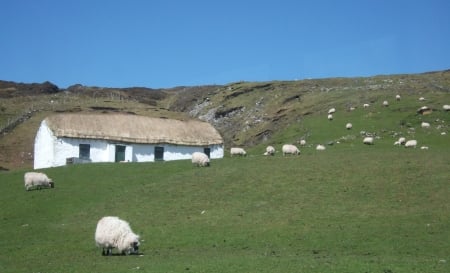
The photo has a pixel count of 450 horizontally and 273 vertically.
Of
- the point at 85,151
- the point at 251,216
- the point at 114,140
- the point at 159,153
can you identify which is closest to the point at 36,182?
the point at 251,216

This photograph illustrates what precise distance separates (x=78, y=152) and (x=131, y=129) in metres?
7.19

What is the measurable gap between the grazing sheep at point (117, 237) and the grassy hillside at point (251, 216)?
66 cm

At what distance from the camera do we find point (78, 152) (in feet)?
213

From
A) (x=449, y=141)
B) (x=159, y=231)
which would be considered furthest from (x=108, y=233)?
(x=449, y=141)

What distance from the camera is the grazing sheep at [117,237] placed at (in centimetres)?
2515

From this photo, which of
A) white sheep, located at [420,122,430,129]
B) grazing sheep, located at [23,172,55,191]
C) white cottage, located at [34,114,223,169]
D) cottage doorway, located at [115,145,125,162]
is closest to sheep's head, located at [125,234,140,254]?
grazing sheep, located at [23,172,55,191]

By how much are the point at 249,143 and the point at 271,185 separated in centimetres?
5289

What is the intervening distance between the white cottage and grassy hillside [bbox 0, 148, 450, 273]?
15.5 metres

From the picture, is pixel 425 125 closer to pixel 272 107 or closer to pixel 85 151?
pixel 85 151

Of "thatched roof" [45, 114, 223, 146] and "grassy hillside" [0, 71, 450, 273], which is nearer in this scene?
"grassy hillside" [0, 71, 450, 273]

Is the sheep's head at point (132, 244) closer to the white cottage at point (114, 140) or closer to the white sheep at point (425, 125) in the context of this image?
the white cottage at point (114, 140)

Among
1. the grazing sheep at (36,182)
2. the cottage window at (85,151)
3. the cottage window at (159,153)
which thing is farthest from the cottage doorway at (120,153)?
the grazing sheep at (36,182)

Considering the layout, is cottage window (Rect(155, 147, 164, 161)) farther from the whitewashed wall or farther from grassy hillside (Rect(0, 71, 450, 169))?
grassy hillside (Rect(0, 71, 450, 169))

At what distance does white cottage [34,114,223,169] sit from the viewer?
64.5m
